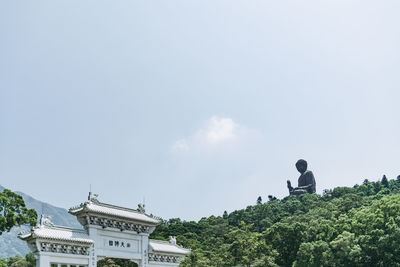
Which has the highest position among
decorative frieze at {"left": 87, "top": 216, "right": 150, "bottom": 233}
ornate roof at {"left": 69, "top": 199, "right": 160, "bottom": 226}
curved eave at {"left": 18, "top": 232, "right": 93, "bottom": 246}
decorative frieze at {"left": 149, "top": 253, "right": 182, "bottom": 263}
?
ornate roof at {"left": 69, "top": 199, "right": 160, "bottom": 226}

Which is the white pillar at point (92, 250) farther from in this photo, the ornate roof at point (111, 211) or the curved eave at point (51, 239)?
the ornate roof at point (111, 211)

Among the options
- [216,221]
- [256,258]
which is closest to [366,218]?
[256,258]

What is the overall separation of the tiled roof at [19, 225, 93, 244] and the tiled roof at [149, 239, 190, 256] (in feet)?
13.2

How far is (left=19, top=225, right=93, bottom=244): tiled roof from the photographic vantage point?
1648 centimetres

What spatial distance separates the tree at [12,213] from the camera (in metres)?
19.2

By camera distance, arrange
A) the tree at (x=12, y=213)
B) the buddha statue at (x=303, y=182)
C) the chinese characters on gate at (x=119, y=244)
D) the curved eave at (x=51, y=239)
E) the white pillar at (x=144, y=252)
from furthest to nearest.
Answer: the buddha statue at (x=303, y=182), the white pillar at (x=144, y=252), the tree at (x=12, y=213), the chinese characters on gate at (x=119, y=244), the curved eave at (x=51, y=239)

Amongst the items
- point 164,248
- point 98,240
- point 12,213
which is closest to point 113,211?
point 98,240

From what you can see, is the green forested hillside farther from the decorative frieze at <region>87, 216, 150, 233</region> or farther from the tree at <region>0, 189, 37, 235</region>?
the tree at <region>0, 189, 37, 235</region>

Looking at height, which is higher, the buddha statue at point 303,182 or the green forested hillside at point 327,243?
the buddha statue at point 303,182

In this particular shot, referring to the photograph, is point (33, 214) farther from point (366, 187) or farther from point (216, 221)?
point (366, 187)

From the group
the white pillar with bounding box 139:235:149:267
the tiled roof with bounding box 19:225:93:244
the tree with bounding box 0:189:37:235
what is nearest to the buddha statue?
the white pillar with bounding box 139:235:149:267

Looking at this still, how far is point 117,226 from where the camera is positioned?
1933 cm

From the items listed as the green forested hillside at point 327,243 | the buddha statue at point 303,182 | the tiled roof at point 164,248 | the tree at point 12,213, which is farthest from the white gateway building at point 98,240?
the buddha statue at point 303,182

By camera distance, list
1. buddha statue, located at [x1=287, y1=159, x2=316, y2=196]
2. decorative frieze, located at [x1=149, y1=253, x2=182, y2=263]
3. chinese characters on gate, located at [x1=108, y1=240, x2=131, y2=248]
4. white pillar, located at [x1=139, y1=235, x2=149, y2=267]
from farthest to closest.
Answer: buddha statue, located at [x1=287, y1=159, x2=316, y2=196], decorative frieze, located at [x1=149, y1=253, x2=182, y2=263], white pillar, located at [x1=139, y1=235, x2=149, y2=267], chinese characters on gate, located at [x1=108, y1=240, x2=131, y2=248]
